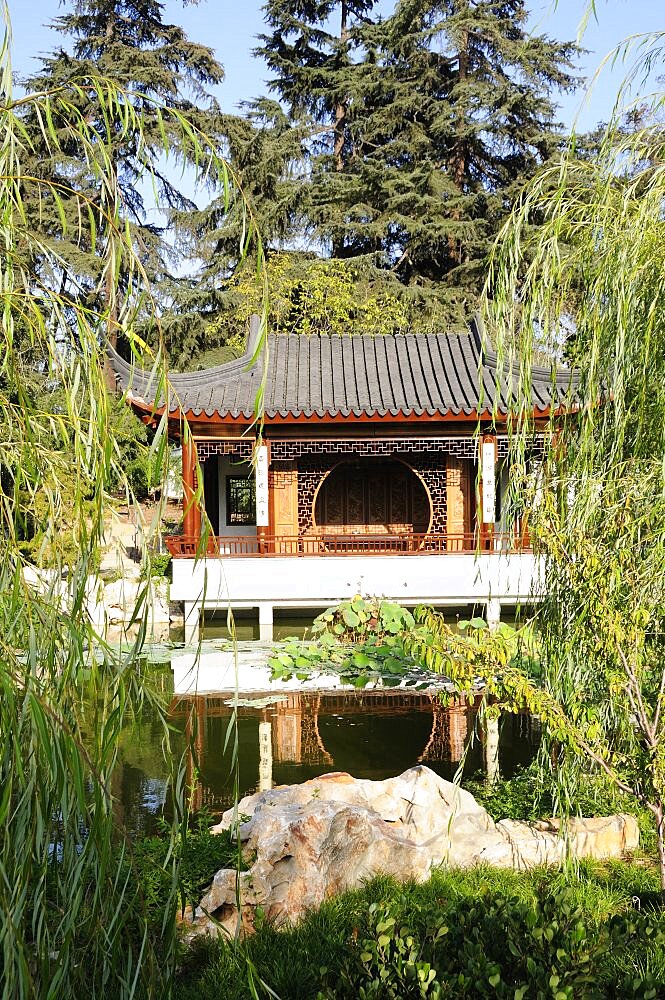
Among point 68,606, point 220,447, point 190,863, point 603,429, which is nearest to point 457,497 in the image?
point 220,447

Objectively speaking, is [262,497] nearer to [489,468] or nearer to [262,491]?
[262,491]

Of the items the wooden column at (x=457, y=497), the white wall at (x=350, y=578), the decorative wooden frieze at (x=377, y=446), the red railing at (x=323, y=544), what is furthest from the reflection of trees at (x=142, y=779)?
the wooden column at (x=457, y=497)

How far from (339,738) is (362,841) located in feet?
8.57

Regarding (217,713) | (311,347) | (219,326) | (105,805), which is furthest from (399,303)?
(105,805)

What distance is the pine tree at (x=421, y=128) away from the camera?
1664 cm

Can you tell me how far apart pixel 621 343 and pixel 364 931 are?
183 cm

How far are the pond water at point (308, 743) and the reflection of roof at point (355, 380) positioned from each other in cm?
321

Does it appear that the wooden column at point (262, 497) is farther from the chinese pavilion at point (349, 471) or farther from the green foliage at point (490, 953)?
the green foliage at point (490, 953)

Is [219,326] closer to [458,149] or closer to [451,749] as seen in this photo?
[458,149]

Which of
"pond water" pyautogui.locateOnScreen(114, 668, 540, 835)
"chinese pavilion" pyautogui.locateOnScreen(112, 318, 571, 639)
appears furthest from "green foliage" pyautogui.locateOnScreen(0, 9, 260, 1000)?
"chinese pavilion" pyautogui.locateOnScreen(112, 318, 571, 639)

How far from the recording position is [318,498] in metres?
11.8

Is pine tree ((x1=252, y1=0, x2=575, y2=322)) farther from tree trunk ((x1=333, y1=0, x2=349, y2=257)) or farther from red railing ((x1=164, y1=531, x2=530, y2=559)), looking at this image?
red railing ((x1=164, y1=531, x2=530, y2=559))

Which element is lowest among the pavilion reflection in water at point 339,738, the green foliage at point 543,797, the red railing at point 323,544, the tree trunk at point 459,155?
the pavilion reflection in water at point 339,738

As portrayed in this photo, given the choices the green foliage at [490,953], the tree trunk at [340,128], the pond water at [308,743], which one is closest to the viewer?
the green foliage at [490,953]
